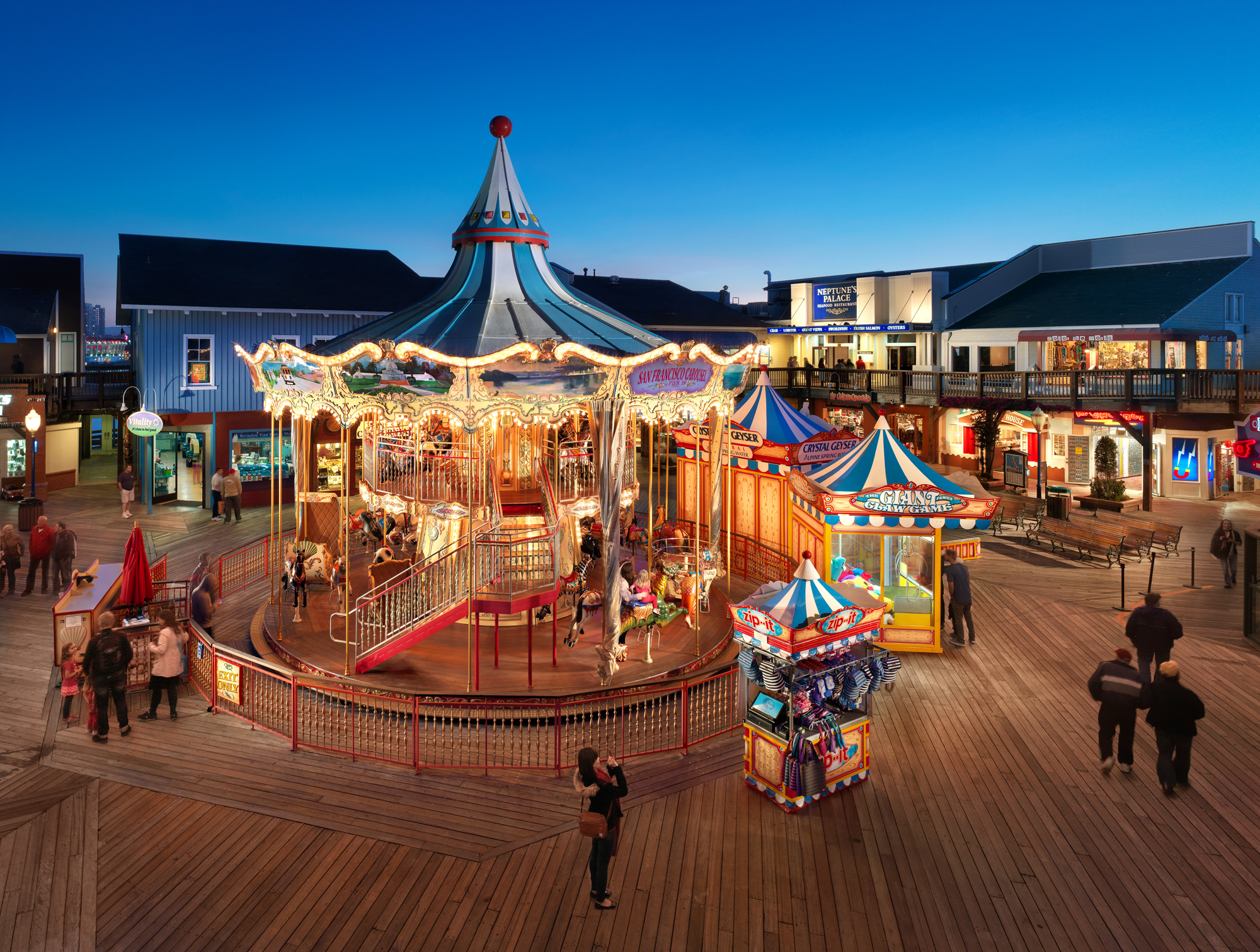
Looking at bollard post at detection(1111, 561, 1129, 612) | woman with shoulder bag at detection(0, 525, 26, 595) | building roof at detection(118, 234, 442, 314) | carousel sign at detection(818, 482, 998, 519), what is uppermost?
building roof at detection(118, 234, 442, 314)

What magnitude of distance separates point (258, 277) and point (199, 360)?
3.42 m

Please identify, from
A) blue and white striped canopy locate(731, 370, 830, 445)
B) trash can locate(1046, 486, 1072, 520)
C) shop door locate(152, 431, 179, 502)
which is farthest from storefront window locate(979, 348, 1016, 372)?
shop door locate(152, 431, 179, 502)

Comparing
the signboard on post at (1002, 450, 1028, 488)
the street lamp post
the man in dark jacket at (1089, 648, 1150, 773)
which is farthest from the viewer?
the street lamp post

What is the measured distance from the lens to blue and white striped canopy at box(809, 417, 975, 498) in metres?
12.6

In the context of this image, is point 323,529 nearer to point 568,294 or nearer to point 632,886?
point 568,294

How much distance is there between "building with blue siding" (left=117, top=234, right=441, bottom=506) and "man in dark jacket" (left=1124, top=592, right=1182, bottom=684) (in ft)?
67.1

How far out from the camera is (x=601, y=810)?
248 inches

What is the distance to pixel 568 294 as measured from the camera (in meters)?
13.1

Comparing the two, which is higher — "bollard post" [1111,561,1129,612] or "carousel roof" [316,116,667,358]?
"carousel roof" [316,116,667,358]

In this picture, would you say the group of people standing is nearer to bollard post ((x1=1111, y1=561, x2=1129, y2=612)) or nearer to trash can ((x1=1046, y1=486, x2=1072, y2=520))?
bollard post ((x1=1111, y1=561, x2=1129, y2=612))

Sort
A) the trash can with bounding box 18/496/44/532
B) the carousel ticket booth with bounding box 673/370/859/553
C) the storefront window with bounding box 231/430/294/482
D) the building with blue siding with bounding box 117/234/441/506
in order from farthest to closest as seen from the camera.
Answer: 1. the storefront window with bounding box 231/430/294/482
2. the building with blue siding with bounding box 117/234/441/506
3. the trash can with bounding box 18/496/44/532
4. the carousel ticket booth with bounding box 673/370/859/553

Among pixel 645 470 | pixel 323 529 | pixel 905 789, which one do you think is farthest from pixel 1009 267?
pixel 905 789

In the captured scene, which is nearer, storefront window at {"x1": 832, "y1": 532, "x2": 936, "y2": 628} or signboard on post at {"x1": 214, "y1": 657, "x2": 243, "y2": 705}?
signboard on post at {"x1": 214, "y1": 657, "x2": 243, "y2": 705}

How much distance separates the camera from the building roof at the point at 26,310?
94.6 ft
